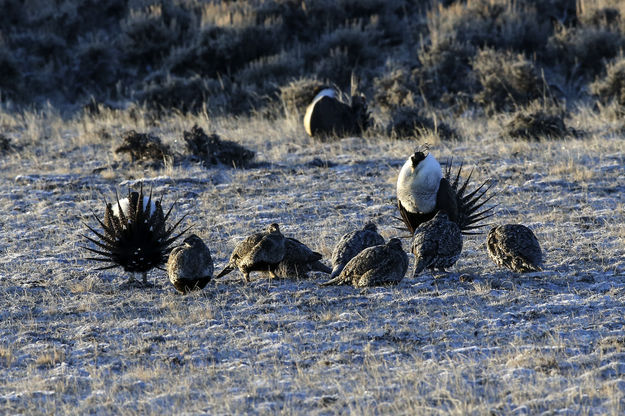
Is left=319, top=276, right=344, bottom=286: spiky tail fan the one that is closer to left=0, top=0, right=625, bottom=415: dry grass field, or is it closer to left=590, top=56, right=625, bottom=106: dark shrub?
left=0, top=0, right=625, bottom=415: dry grass field

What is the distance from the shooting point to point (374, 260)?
20.4 ft

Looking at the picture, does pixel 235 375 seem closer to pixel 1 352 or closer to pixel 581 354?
pixel 1 352

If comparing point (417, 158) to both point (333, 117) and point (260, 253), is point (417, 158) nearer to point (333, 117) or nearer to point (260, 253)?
point (260, 253)

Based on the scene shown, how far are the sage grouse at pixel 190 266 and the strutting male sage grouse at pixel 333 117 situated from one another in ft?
21.6

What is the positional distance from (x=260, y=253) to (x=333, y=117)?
669 cm

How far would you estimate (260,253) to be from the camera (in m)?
6.42

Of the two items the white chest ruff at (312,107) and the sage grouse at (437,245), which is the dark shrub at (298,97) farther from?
the sage grouse at (437,245)

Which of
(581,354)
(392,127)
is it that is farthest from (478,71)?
(581,354)

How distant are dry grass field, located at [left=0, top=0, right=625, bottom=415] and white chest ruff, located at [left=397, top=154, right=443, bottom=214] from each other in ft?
1.93

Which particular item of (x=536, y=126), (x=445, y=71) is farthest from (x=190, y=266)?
(x=445, y=71)

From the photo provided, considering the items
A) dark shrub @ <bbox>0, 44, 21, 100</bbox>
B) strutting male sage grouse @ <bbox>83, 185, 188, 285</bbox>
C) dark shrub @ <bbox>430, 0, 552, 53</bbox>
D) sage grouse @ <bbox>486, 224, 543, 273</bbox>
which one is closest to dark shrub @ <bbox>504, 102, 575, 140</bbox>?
sage grouse @ <bbox>486, 224, 543, 273</bbox>

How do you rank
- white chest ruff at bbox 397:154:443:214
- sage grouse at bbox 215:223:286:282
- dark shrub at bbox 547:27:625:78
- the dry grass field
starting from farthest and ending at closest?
dark shrub at bbox 547:27:625:78 < white chest ruff at bbox 397:154:443:214 < sage grouse at bbox 215:223:286:282 < the dry grass field

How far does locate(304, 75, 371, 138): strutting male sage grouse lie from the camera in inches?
503

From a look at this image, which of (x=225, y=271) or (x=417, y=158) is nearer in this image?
(x=225, y=271)
